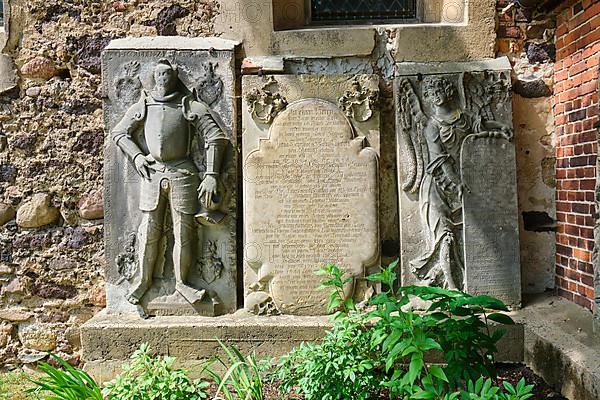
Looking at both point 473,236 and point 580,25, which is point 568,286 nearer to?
point 473,236

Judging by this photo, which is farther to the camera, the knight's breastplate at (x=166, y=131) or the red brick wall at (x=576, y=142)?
the knight's breastplate at (x=166, y=131)

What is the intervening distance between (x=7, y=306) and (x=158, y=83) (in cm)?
200

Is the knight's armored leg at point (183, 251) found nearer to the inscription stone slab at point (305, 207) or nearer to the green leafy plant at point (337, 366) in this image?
the inscription stone slab at point (305, 207)

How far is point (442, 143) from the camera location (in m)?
3.71

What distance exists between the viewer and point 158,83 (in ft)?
12.0

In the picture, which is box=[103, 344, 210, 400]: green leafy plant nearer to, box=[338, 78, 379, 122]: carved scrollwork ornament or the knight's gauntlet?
the knight's gauntlet

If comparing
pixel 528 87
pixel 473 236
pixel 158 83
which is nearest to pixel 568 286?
pixel 473 236

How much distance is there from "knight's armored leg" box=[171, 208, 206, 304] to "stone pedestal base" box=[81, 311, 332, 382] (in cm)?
22

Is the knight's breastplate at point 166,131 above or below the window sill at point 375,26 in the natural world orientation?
below

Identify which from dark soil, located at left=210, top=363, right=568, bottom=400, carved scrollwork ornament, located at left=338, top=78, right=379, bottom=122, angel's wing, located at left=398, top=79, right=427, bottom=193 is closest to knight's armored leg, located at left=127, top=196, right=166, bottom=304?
dark soil, located at left=210, top=363, right=568, bottom=400

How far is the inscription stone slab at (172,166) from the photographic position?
367 centimetres

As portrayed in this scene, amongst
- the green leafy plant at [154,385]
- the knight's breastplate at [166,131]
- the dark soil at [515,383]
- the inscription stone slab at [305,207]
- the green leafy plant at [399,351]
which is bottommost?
the dark soil at [515,383]

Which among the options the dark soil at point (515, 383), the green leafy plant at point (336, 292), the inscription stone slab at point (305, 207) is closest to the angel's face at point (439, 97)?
the inscription stone slab at point (305, 207)

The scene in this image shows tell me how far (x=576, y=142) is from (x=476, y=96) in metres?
0.71
